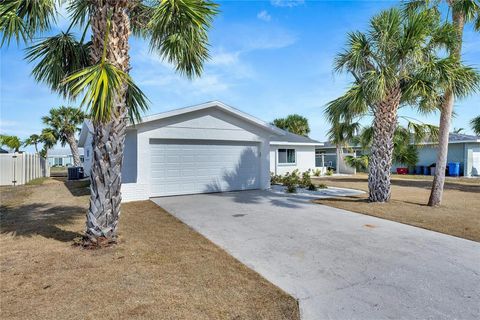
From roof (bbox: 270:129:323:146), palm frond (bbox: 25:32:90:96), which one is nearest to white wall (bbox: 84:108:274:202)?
palm frond (bbox: 25:32:90:96)

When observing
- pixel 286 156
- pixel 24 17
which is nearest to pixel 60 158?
pixel 286 156

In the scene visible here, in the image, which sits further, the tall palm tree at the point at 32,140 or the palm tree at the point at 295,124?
the palm tree at the point at 295,124

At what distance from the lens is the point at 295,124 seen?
33625 mm

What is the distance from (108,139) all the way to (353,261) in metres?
4.66

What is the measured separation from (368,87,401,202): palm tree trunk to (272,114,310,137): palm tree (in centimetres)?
2406

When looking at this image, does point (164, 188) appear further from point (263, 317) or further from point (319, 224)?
point (263, 317)

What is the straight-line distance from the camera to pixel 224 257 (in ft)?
15.6

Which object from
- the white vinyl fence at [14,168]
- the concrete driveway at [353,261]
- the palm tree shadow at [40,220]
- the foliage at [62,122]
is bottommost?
the concrete driveway at [353,261]

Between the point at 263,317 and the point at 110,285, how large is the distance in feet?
6.75

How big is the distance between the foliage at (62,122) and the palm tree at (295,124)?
2243 centimetres

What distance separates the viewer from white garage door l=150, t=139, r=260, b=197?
11141mm

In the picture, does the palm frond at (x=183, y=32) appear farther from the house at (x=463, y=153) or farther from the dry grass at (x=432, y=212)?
the house at (x=463, y=153)

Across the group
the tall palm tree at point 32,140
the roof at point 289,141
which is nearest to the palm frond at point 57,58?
the roof at point 289,141

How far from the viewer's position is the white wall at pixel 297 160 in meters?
19.7
